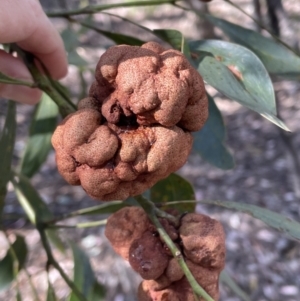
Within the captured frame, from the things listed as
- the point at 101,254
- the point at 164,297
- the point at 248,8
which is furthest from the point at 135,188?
the point at 248,8

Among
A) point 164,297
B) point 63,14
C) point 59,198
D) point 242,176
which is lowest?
point 59,198

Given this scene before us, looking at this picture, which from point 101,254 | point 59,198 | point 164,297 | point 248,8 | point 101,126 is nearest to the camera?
point 101,126

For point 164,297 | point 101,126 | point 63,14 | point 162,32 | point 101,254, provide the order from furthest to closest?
point 101,254 → point 63,14 → point 162,32 → point 164,297 → point 101,126

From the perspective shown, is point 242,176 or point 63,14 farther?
point 242,176

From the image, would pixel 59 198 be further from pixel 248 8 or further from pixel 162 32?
pixel 248 8

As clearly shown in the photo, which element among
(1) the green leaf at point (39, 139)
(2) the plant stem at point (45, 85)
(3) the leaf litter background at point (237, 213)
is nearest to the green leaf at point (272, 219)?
(2) the plant stem at point (45, 85)

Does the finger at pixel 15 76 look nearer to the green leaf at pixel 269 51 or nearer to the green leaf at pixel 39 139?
the green leaf at pixel 39 139

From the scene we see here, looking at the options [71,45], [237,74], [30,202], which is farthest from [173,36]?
[71,45]
